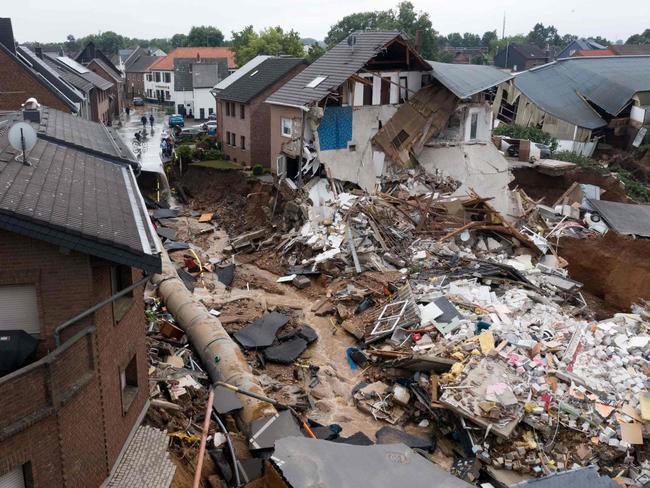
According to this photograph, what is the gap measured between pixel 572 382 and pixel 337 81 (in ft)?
63.2

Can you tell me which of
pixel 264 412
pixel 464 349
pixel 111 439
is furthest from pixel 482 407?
pixel 111 439

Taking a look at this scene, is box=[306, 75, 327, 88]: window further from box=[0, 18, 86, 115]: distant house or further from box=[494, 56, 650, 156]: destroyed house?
box=[494, 56, 650, 156]: destroyed house

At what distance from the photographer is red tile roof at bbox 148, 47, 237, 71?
82950 millimetres

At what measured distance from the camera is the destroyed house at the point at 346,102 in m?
30.6

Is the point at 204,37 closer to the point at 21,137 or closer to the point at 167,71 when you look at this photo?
the point at 167,71

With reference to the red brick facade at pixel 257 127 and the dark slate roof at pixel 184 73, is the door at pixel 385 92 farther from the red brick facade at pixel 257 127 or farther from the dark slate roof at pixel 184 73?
the dark slate roof at pixel 184 73

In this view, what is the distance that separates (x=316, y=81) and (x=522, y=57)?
79.0 m

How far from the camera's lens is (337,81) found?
30.1 meters

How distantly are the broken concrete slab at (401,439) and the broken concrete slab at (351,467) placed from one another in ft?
15.1

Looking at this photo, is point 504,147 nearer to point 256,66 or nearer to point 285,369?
point 256,66

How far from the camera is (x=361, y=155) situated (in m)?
32.0

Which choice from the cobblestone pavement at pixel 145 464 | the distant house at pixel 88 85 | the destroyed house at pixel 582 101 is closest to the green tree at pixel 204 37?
the distant house at pixel 88 85

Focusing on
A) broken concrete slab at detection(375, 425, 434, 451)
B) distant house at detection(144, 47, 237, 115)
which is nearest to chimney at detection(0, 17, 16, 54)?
broken concrete slab at detection(375, 425, 434, 451)

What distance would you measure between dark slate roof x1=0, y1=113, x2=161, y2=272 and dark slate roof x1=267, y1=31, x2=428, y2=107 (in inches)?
725
